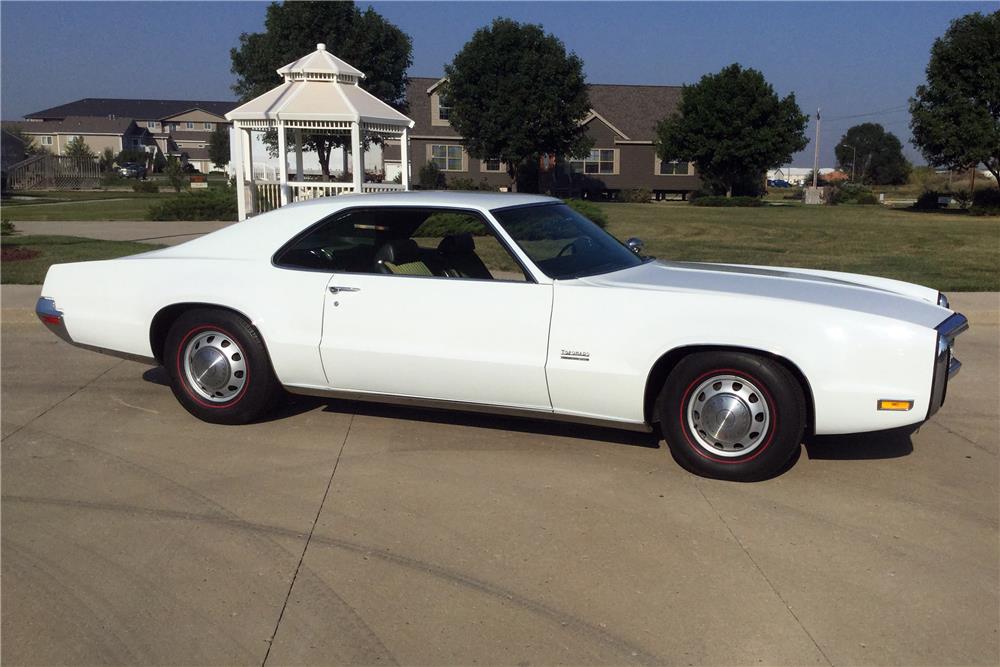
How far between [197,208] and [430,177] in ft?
79.7

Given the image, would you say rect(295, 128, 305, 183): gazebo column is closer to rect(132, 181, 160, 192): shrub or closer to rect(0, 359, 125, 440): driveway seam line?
rect(0, 359, 125, 440): driveway seam line

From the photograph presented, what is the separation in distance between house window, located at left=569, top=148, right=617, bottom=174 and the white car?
47980mm

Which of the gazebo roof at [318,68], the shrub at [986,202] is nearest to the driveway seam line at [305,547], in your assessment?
the gazebo roof at [318,68]

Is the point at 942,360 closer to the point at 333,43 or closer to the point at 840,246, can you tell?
the point at 840,246

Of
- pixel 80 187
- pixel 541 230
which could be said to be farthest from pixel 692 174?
pixel 541 230

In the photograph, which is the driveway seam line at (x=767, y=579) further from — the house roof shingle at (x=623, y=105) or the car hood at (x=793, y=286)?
the house roof shingle at (x=623, y=105)

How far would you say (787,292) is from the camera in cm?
509

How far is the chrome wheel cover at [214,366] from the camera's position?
19.1 ft

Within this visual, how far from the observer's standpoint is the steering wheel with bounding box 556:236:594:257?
18.6 feet

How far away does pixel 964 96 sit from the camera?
3812 centimetres

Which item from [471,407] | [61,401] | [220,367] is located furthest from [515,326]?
[61,401]

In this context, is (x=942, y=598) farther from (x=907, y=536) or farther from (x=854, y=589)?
(x=907, y=536)

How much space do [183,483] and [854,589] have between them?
330 cm

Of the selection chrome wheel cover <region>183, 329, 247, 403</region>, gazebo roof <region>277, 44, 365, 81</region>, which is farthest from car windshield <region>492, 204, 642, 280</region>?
gazebo roof <region>277, 44, 365, 81</region>
